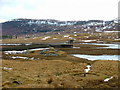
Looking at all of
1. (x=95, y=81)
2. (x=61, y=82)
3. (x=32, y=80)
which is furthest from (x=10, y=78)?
(x=95, y=81)

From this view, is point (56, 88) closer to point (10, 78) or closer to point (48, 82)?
point (48, 82)

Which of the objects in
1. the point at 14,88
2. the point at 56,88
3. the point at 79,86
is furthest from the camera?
the point at 79,86

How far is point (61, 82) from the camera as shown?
3023 centimetres

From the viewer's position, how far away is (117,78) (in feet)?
112

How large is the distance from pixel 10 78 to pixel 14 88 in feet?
20.8

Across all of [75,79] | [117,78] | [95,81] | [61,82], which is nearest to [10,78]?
[61,82]

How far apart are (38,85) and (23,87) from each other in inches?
101

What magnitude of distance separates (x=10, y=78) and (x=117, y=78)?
66.1 ft

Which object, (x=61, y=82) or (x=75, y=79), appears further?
(x=75, y=79)

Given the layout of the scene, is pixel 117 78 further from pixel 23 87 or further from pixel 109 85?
pixel 23 87

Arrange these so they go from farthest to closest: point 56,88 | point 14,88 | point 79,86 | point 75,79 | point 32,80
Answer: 1. point 75,79
2. point 32,80
3. point 79,86
4. point 56,88
5. point 14,88

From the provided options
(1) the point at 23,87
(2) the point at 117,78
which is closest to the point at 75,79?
(2) the point at 117,78

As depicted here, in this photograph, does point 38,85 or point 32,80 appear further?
point 32,80

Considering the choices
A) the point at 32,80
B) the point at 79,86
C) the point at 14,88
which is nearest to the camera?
the point at 14,88
